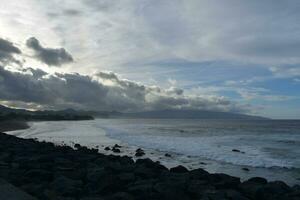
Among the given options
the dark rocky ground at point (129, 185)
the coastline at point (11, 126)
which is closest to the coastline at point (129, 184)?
the dark rocky ground at point (129, 185)

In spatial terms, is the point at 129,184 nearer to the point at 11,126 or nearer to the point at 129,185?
the point at 129,185

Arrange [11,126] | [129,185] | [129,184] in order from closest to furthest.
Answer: [129,185] → [129,184] → [11,126]

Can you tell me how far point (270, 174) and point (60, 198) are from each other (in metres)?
11.6

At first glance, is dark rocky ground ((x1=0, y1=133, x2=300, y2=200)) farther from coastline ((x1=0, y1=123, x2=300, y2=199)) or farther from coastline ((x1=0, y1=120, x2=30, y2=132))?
coastline ((x1=0, y1=120, x2=30, y2=132))

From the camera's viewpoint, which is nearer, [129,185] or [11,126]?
[129,185]

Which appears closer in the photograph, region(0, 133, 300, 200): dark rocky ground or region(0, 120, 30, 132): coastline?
region(0, 133, 300, 200): dark rocky ground

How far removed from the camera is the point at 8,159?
722 inches

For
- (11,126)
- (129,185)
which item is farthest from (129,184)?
(11,126)

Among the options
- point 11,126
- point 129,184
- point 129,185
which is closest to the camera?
point 129,185

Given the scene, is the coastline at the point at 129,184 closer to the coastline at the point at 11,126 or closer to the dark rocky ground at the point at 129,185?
the dark rocky ground at the point at 129,185

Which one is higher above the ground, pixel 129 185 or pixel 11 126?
pixel 11 126

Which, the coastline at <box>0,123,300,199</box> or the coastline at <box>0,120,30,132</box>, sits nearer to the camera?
the coastline at <box>0,123,300,199</box>

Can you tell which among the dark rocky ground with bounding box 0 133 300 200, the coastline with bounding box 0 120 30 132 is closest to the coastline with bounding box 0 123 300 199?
the dark rocky ground with bounding box 0 133 300 200

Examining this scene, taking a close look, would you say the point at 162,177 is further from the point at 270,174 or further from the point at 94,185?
the point at 270,174
